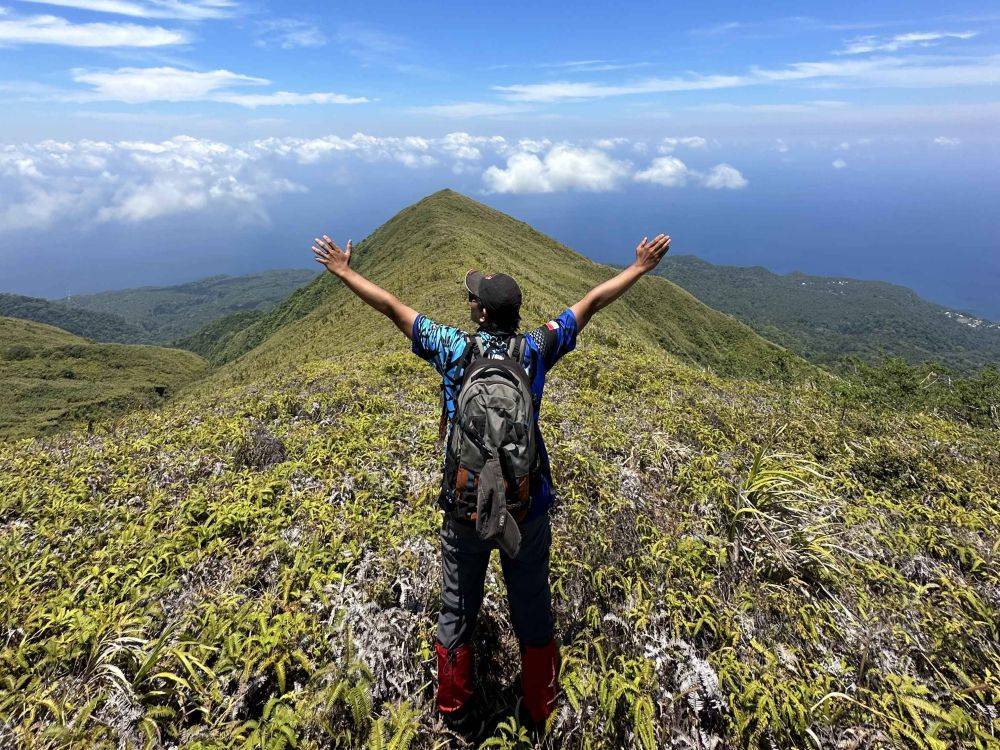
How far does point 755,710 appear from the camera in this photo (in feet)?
12.3

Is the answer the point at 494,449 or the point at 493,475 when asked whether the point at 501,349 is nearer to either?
the point at 494,449

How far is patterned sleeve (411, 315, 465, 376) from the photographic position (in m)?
3.62

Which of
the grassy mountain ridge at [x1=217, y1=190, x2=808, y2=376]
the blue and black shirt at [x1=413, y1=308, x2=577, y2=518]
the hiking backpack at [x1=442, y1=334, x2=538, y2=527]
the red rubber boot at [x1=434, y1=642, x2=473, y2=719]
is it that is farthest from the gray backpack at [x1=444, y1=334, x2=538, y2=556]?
the grassy mountain ridge at [x1=217, y1=190, x2=808, y2=376]

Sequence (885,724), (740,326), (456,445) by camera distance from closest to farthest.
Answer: (456,445), (885,724), (740,326)

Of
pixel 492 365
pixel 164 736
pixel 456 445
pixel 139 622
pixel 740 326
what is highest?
pixel 492 365

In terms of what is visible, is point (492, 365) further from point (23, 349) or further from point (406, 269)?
point (23, 349)

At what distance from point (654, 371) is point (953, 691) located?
34.7ft

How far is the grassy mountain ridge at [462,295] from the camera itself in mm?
39406

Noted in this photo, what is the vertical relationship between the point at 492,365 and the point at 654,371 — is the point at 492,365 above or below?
above

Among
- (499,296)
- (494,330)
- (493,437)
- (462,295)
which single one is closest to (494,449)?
(493,437)

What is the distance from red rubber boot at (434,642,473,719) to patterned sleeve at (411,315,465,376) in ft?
7.40

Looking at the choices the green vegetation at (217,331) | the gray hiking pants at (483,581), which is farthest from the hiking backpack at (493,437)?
the green vegetation at (217,331)

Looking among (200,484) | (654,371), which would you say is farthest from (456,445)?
(654,371)

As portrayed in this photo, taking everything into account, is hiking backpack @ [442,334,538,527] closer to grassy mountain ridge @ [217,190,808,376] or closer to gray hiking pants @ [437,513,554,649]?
gray hiking pants @ [437,513,554,649]
